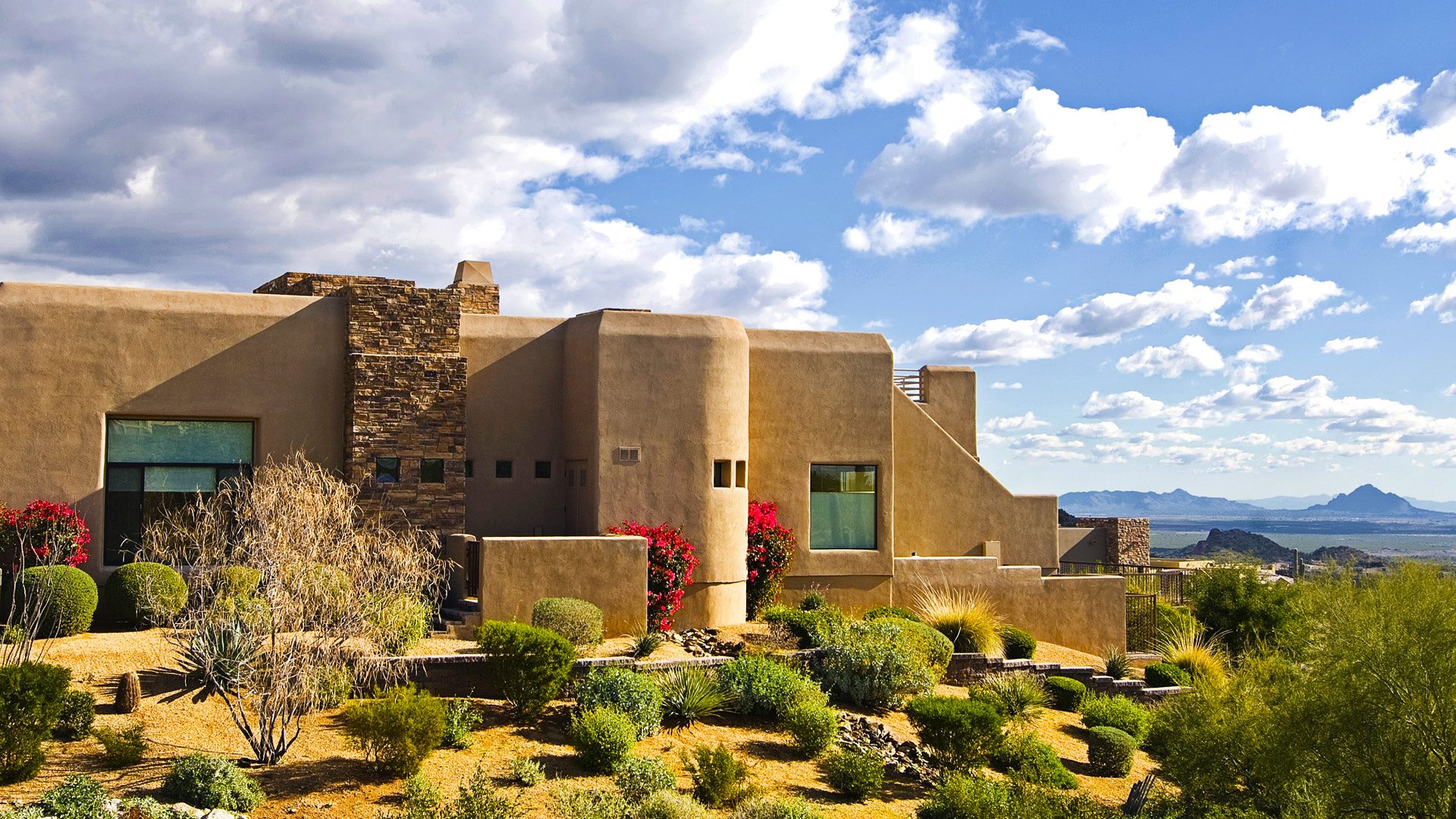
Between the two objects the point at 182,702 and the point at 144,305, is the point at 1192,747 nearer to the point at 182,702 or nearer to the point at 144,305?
the point at 182,702

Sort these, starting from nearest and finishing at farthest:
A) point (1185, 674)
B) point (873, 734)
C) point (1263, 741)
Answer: point (1263, 741), point (873, 734), point (1185, 674)

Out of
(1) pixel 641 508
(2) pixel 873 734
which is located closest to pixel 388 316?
(1) pixel 641 508

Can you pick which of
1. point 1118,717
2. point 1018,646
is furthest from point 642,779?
point 1018,646

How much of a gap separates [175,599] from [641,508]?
7751 mm

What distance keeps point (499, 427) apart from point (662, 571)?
4220 mm

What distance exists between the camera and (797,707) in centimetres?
1569

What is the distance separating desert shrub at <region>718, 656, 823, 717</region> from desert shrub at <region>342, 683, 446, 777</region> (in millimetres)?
4514

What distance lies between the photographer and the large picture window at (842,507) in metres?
23.3

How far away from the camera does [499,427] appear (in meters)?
21.6

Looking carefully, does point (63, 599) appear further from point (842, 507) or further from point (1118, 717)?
point (1118, 717)

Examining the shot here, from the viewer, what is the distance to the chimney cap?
24.7m

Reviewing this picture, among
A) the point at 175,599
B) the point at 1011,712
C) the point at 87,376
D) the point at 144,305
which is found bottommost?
the point at 1011,712

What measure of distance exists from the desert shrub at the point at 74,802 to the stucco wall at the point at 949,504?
17.2 m

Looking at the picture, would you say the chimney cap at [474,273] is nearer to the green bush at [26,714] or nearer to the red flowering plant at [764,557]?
the red flowering plant at [764,557]
